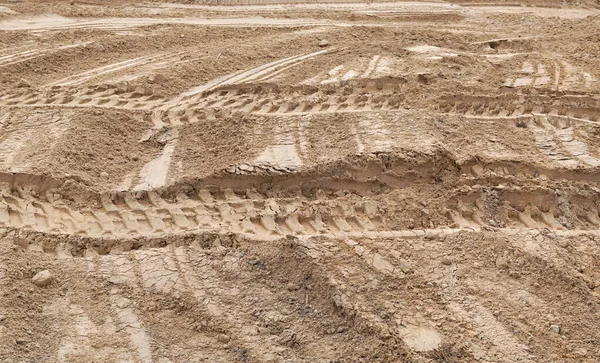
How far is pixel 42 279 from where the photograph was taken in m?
3.77

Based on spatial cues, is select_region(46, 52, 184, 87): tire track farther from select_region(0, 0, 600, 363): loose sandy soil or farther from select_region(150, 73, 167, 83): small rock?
select_region(150, 73, 167, 83): small rock

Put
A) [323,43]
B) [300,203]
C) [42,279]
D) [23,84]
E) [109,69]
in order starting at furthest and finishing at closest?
[323,43] < [109,69] < [23,84] < [300,203] < [42,279]

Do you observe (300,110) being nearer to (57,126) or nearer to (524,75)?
(57,126)

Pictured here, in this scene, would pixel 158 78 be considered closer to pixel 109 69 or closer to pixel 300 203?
pixel 109 69

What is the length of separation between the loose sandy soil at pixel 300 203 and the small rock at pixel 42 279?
0.05 metres

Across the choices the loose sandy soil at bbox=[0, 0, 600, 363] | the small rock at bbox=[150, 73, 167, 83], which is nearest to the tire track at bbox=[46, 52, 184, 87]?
the loose sandy soil at bbox=[0, 0, 600, 363]

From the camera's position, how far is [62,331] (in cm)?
346

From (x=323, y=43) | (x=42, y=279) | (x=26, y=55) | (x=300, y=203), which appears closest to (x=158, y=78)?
(x=26, y=55)

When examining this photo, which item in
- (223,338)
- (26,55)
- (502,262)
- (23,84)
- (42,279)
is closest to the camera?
(223,338)

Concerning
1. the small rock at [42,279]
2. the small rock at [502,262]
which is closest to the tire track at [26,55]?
the small rock at [42,279]

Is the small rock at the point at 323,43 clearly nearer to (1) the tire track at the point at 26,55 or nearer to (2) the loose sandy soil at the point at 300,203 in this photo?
(2) the loose sandy soil at the point at 300,203

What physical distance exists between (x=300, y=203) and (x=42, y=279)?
170cm

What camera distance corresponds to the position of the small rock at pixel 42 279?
148 inches

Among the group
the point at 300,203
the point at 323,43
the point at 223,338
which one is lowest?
the point at 223,338
